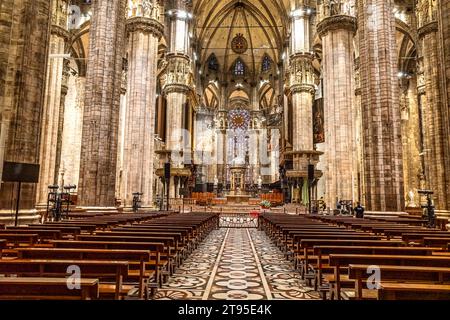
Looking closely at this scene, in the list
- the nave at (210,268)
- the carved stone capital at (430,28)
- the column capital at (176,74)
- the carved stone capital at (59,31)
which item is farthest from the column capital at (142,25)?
the carved stone capital at (430,28)

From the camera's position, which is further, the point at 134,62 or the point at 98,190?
the point at 134,62

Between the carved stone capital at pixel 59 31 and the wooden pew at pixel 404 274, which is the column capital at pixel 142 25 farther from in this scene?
the wooden pew at pixel 404 274

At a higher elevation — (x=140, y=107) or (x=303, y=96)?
(x=303, y=96)

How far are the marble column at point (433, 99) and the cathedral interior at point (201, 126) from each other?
8 centimetres

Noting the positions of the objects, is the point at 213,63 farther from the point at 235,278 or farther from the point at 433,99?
the point at 235,278

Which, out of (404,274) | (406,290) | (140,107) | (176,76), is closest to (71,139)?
(140,107)

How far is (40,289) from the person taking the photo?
2.16 metres

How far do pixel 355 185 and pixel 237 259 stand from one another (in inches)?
554

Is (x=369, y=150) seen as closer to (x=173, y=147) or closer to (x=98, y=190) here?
(x=98, y=190)

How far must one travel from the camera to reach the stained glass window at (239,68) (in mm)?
48875

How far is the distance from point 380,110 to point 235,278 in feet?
31.3

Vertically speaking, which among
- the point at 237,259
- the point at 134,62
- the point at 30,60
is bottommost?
the point at 237,259

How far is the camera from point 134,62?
18.2 m

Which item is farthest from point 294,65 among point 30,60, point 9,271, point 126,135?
point 9,271
